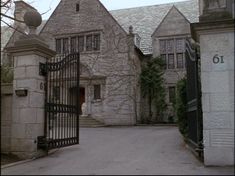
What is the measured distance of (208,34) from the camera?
7.79 metres

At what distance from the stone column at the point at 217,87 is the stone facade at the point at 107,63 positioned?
17354 millimetres

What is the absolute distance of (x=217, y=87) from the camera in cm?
758

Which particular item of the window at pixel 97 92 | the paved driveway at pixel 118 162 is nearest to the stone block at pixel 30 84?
the paved driveway at pixel 118 162

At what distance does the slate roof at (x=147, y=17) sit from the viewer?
97.9 feet

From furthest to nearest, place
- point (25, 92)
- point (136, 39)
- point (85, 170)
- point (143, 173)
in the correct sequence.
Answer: point (136, 39)
point (25, 92)
point (85, 170)
point (143, 173)

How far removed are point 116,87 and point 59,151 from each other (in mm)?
15887

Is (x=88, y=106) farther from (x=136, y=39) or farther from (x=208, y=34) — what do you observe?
(x=208, y=34)

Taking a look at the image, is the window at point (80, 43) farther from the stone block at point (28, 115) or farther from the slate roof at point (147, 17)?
the stone block at point (28, 115)

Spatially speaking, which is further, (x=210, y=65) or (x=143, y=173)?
(x=210, y=65)

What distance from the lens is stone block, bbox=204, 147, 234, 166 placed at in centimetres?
733

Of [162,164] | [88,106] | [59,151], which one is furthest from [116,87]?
[162,164]

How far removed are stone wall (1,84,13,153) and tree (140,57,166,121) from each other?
18.0 meters

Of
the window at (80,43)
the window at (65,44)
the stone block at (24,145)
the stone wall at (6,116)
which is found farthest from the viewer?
the window at (65,44)

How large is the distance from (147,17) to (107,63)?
8.53 metres
